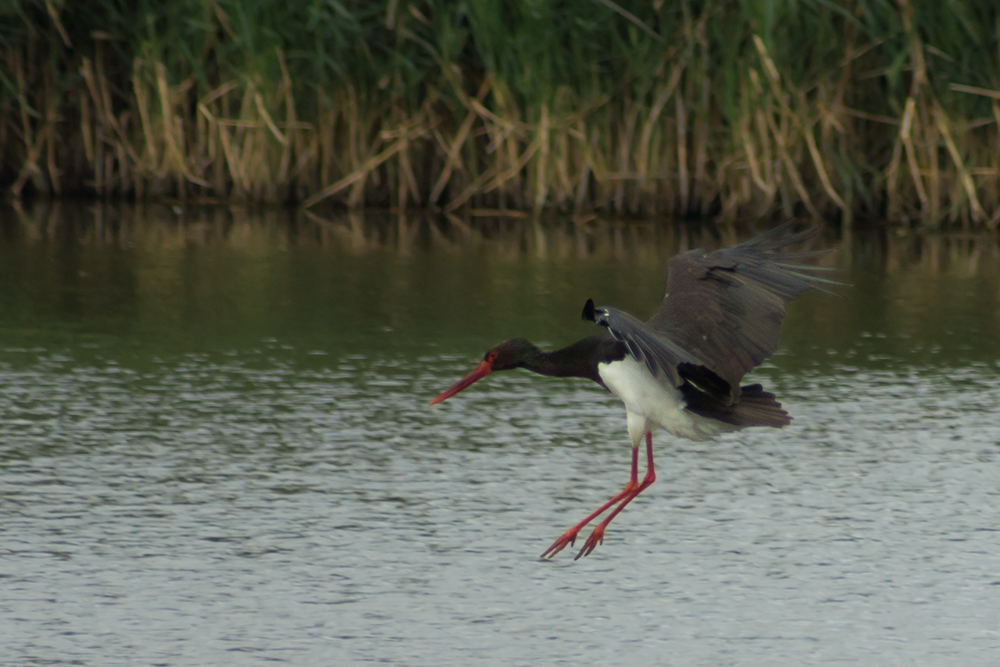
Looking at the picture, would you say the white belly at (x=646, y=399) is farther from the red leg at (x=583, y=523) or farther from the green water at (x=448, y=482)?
the green water at (x=448, y=482)

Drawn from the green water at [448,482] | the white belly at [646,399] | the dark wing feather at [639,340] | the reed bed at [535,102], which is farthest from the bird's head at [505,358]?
the reed bed at [535,102]

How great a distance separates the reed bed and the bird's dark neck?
6.26m

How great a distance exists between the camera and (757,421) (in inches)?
195

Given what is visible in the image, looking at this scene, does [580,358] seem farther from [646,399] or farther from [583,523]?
[583,523]

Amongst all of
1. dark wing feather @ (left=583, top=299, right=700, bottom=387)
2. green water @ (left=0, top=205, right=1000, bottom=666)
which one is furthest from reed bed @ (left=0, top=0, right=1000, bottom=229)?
dark wing feather @ (left=583, top=299, right=700, bottom=387)

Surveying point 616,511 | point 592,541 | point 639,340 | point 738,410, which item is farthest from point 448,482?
point 639,340

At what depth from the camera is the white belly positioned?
4898mm

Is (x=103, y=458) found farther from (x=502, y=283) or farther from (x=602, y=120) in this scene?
(x=602, y=120)

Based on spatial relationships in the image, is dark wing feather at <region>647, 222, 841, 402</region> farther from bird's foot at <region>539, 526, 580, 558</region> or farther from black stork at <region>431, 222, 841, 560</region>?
bird's foot at <region>539, 526, 580, 558</region>

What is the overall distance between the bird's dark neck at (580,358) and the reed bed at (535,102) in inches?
247

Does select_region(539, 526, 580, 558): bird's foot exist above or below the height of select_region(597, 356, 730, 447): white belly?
below

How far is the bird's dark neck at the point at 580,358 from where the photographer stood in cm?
496

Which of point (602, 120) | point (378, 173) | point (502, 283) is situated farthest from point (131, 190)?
point (502, 283)

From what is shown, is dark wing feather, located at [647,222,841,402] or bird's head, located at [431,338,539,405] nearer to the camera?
dark wing feather, located at [647,222,841,402]
